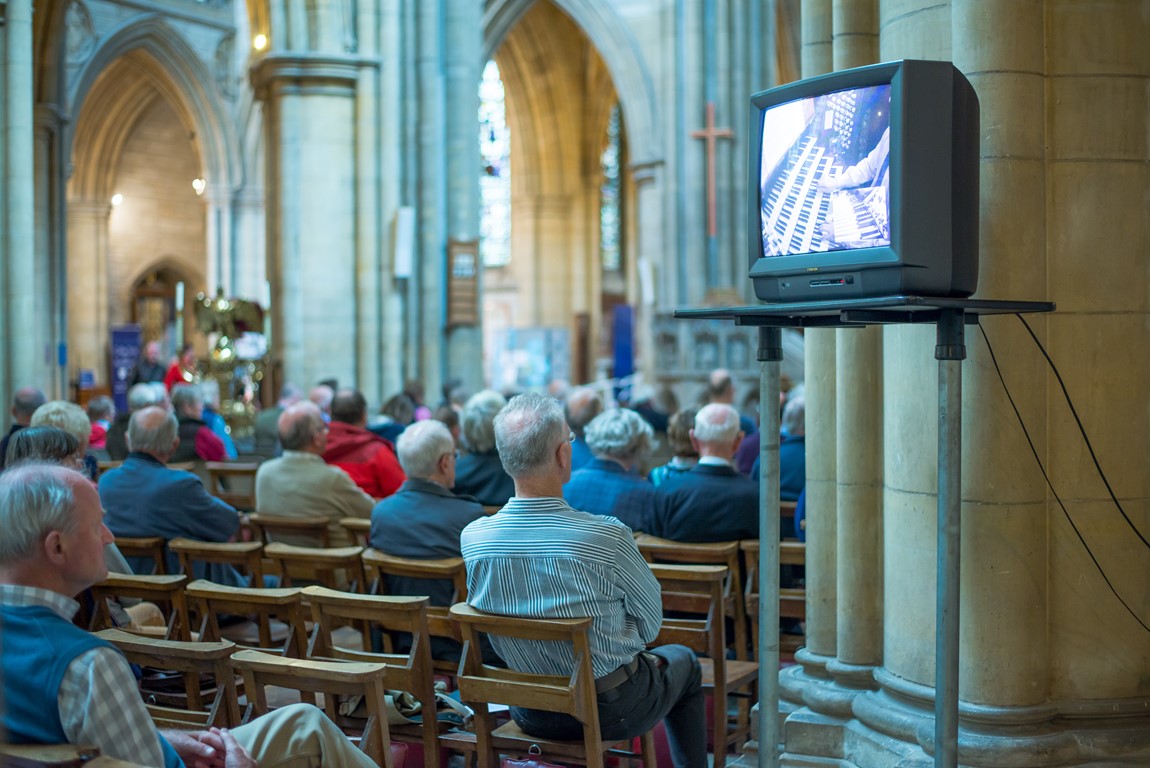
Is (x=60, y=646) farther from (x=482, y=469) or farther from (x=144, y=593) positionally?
(x=482, y=469)

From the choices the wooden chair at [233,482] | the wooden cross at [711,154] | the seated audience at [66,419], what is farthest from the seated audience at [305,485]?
the wooden cross at [711,154]

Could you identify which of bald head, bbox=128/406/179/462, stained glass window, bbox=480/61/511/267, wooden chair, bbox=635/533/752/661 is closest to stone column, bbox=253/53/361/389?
bald head, bbox=128/406/179/462

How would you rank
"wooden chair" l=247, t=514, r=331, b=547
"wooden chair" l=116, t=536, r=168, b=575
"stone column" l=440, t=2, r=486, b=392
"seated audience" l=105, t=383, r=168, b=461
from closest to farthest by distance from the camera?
"wooden chair" l=116, t=536, r=168, b=575
"wooden chair" l=247, t=514, r=331, b=547
"seated audience" l=105, t=383, r=168, b=461
"stone column" l=440, t=2, r=486, b=392

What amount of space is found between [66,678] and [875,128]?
77.7 inches

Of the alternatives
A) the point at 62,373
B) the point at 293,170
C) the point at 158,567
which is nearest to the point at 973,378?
the point at 158,567

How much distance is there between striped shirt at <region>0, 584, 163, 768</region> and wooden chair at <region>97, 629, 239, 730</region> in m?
0.68

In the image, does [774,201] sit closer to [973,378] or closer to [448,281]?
[973,378]

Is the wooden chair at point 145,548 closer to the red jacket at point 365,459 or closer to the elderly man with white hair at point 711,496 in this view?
the red jacket at point 365,459

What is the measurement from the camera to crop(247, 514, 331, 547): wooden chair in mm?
5453

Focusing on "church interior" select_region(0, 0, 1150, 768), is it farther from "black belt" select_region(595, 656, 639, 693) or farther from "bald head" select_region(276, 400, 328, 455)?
"bald head" select_region(276, 400, 328, 455)

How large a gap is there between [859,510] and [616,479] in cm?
153

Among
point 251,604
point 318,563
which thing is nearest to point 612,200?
point 318,563

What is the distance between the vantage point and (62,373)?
52.9 feet

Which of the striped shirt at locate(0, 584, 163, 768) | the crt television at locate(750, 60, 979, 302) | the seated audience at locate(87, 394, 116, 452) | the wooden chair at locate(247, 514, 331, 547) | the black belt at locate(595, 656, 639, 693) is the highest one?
the crt television at locate(750, 60, 979, 302)
